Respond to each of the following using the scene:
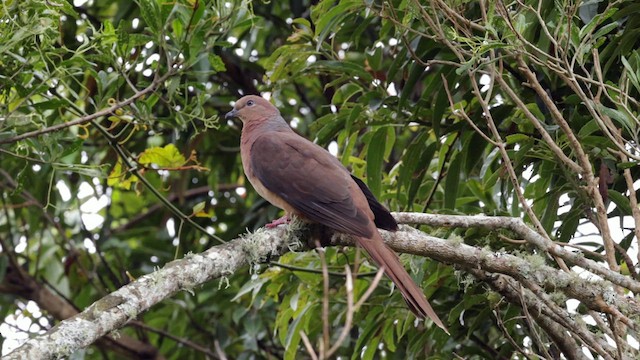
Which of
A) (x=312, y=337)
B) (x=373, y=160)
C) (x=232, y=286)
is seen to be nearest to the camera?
(x=373, y=160)

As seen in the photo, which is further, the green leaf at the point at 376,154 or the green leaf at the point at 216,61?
the green leaf at the point at 376,154

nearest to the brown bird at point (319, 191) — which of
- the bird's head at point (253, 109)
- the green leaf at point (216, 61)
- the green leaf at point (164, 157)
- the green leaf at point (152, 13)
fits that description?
the bird's head at point (253, 109)

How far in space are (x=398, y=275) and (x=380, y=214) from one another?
11.7 inches

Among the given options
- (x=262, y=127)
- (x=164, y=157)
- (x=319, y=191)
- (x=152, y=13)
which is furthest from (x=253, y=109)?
(x=152, y=13)

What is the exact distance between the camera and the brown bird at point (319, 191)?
3.95m

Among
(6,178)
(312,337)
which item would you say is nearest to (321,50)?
(312,337)

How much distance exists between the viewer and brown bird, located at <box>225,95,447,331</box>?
3.95 m

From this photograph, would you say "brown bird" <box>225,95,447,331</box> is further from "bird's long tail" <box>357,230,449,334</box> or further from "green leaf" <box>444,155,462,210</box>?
"green leaf" <box>444,155,462,210</box>

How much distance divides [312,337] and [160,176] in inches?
69.4

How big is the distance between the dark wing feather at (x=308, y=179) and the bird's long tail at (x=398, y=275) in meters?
0.05

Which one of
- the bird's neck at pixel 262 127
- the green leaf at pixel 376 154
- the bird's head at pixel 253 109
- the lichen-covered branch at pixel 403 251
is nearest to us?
the lichen-covered branch at pixel 403 251

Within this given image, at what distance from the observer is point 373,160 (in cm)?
482

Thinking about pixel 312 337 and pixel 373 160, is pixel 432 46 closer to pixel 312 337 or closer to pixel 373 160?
pixel 373 160

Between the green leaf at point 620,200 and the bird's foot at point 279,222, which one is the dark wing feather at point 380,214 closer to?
the bird's foot at point 279,222
